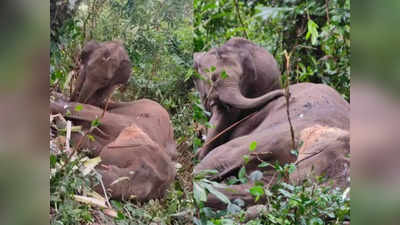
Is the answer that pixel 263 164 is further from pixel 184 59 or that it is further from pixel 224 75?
pixel 184 59

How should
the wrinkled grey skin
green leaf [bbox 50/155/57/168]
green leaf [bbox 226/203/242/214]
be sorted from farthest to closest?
the wrinkled grey skin → green leaf [bbox 226/203/242/214] → green leaf [bbox 50/155/57/168]

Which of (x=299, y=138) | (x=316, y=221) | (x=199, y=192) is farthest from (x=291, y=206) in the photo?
(x=199, y=192)

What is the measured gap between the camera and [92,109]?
157 cm

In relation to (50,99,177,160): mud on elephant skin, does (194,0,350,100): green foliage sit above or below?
A: above

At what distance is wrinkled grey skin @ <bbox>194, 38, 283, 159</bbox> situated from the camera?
2.06 meters

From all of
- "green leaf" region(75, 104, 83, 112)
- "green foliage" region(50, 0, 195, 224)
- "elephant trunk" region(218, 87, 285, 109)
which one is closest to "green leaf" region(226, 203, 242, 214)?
"green foliage" region(50, 0, 195, 224)

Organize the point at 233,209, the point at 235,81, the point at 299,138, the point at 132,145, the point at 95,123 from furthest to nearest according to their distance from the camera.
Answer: the point at 235,81 → the point at 299,138 → the point at 233,209 → the point at 132,145 → the point at 95,123

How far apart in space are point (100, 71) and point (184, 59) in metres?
0.34

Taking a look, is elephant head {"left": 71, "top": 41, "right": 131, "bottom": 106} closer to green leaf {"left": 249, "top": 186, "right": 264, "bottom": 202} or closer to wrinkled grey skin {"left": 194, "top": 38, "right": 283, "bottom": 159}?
wrinkled grey skin {"left": 194, "top": 38, "right": 283, "bottom": 159}

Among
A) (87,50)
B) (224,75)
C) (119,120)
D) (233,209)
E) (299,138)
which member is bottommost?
(233,209)

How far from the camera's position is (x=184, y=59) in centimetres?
174

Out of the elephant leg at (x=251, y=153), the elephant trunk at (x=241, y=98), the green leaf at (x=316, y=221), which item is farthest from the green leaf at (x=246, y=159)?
the green leaf at (x=316, y=221)

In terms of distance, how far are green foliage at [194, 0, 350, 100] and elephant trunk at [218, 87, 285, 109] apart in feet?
0.43
